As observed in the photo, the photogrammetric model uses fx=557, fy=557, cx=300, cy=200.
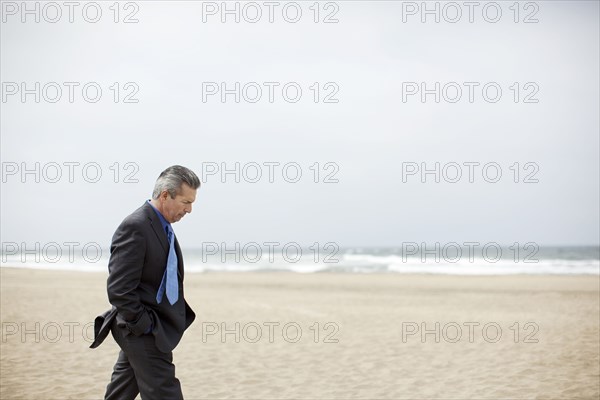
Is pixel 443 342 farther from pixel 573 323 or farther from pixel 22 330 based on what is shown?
pixel 22 330

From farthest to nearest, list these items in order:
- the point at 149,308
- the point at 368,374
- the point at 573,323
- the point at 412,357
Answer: the point at 573,323, the point at 412,357, the point at 368,374, the point at 149,308

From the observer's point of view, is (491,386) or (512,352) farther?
(512,352)

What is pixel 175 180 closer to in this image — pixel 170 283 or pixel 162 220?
pixel 162 220

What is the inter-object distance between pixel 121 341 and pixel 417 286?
17998 millimetres

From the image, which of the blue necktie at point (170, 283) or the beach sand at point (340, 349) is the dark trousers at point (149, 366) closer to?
the blue necktie at point (170, 283)

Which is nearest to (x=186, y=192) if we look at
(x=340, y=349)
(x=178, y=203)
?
(x=178, y=203)

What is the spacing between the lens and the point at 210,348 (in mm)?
8891

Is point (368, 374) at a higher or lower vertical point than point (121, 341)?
lower

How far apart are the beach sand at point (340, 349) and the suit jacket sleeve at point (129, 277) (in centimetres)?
335

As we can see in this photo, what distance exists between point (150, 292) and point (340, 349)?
20.1 ft

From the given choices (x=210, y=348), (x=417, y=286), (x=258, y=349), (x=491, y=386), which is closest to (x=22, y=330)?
(x=210, y=348)

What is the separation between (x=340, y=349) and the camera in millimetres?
8805

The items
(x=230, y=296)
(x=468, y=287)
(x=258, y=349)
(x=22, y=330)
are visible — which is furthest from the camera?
(x=468, y=287)

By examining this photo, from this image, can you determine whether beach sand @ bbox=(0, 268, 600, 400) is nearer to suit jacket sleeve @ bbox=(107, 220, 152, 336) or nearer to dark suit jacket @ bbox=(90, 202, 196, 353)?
dark suit jacket @ bbox=(90, 202, 196, 353)
